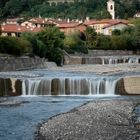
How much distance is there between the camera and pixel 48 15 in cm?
14375

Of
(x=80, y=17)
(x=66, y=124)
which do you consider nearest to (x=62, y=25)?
(x=80, y=17)

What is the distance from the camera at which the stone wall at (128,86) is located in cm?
3750

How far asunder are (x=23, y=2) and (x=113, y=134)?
5024 inches

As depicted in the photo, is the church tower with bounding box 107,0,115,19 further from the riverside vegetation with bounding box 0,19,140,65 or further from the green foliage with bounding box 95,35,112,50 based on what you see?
the green foliage with bounding box 95,35,112,50

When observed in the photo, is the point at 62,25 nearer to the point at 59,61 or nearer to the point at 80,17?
the point at 80,17

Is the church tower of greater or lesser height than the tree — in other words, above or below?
above

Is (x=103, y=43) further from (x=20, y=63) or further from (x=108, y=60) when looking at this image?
(x=20, y=63)

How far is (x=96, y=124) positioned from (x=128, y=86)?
1342 cm

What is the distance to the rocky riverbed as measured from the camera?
22406mm

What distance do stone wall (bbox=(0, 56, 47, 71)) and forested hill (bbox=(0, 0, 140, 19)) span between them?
82297mm

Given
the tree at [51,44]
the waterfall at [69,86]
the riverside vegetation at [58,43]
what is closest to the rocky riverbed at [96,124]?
the waterfall at [69,86]

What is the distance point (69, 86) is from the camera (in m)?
38.6

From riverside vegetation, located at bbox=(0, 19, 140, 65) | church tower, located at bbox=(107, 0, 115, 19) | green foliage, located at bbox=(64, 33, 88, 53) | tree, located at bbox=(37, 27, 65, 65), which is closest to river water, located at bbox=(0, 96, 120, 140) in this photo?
riverside vegetation, located at bbox=(0, 19, 140, 65)

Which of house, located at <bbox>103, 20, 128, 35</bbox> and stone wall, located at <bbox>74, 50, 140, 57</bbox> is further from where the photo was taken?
house, located at <bbox>103, 20, 128, 35</bbox>
